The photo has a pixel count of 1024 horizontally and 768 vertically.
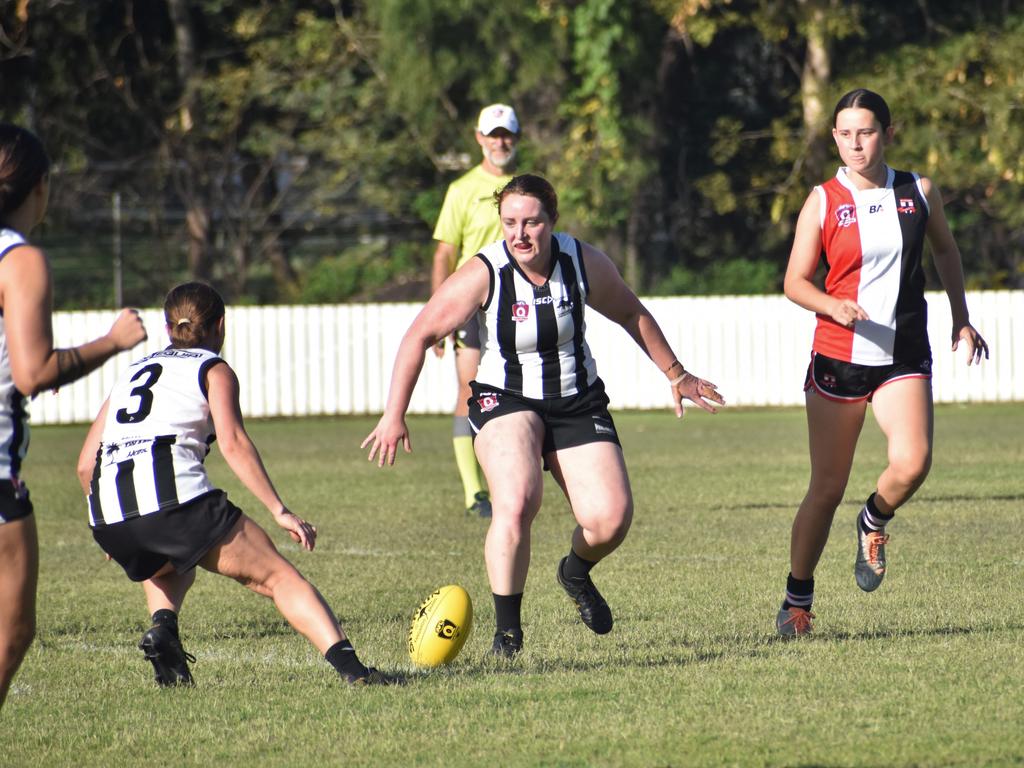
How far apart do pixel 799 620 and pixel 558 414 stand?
1.29 meters

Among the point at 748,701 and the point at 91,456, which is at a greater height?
the point at 91,456

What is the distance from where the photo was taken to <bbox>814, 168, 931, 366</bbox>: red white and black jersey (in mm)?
6488

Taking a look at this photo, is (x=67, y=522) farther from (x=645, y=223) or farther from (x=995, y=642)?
(x=645, y=223)

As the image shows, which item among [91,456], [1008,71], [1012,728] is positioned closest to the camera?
[1012,728]

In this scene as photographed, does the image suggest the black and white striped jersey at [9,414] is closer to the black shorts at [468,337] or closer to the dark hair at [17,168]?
the dark hair at [17,168]

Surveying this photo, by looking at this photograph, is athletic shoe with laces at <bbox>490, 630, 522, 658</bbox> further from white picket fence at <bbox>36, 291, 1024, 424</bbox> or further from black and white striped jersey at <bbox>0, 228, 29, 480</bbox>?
white picket fence at <bbox>36, 291, 1024, 424</bbox>

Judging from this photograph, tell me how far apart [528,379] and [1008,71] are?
21814mm

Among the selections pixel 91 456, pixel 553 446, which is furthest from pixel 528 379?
pixel 91 456

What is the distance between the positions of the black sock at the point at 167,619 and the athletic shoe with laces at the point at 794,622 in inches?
91.8

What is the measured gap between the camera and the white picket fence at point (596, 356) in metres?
23.2

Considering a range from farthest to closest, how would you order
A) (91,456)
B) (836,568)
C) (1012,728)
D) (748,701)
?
(836,568), (91,456), (748,701), (1012,728)

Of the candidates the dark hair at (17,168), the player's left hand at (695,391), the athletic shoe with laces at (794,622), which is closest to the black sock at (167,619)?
the dark hair at (17,168)

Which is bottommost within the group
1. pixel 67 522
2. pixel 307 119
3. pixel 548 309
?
pixel 67 522

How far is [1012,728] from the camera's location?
15.6ft
